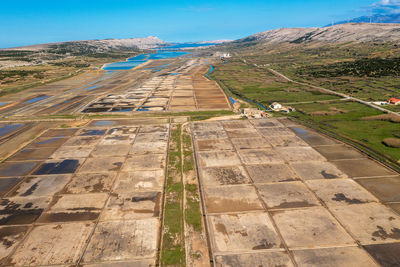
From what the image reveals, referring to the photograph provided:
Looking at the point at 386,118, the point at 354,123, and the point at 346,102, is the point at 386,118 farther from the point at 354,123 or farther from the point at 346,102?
the point at 346,102

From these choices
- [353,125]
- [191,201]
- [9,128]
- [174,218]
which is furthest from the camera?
[9,128]

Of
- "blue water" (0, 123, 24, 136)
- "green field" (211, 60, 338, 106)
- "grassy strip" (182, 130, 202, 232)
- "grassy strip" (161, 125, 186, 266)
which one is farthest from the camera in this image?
"green field" (211, 60, 338, 106)

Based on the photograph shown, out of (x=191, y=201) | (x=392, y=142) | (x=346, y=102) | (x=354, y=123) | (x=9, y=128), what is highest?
(x=346, y=102)

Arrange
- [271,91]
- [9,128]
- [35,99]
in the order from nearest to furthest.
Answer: [9,128], [35,99], [271,91]

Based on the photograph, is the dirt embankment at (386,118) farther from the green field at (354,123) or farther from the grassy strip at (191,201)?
the grassy strip at (191,201)

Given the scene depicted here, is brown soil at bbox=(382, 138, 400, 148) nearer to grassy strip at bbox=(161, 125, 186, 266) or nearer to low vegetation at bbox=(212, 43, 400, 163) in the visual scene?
low vegetation at bbox=(212, 43, 400, 163)

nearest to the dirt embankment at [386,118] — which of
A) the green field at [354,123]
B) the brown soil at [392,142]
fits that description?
the green field at [354,123]

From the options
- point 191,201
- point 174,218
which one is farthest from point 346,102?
point 174,218

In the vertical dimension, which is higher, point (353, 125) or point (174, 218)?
point (353, 125)

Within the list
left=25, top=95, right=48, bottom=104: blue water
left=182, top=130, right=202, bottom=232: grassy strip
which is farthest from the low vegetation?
left=25, top=95, right=48, bottom=104: blue water

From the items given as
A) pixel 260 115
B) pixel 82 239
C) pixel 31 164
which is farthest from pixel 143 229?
pixel 260 115
